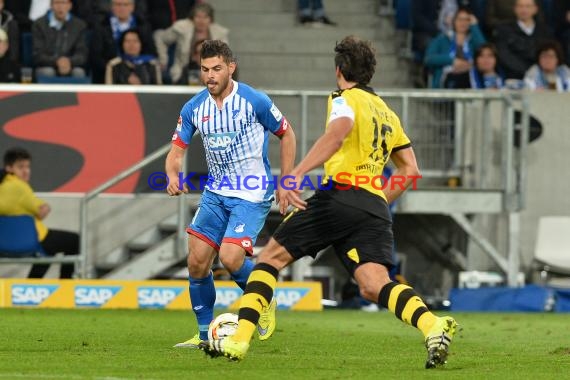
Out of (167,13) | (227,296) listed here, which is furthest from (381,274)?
(167,13)

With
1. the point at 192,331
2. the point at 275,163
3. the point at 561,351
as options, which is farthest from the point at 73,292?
the point at 561,351

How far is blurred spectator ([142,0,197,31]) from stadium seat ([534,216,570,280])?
5.69 m

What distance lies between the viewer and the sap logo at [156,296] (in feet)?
55.4

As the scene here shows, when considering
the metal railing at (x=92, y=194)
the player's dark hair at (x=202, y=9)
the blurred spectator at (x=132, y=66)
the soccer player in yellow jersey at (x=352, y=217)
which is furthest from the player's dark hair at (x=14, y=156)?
the soccer player in yellow jersey at (x=352, y=217)

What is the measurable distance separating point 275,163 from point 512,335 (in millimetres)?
5911

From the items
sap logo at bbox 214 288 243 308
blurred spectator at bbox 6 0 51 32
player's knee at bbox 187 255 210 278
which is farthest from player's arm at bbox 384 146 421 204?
blurred spectator at bbox 6 0 51 32

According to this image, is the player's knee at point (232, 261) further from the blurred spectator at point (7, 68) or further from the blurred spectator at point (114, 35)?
the blurred spectator at point (114, 35)

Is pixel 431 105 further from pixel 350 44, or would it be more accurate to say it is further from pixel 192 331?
pixel 350 44

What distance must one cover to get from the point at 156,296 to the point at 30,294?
56.9 inches

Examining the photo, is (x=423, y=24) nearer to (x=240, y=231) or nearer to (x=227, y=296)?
(x=227, y=296)

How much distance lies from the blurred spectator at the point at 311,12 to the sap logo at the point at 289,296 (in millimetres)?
5343

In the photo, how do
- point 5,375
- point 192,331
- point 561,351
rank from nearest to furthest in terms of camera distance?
1. point 5,375
2. point 561,351
3. point 192,331

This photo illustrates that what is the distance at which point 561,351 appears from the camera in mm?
10727

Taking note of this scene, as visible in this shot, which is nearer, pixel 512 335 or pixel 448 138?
pixel 512 335
